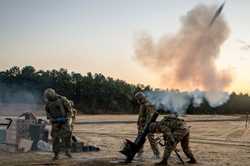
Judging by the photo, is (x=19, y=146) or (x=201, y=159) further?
(x=19, y=146)

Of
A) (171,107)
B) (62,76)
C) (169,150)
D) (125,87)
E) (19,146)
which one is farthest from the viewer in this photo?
(125,87)

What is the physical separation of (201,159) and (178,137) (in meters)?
1.93

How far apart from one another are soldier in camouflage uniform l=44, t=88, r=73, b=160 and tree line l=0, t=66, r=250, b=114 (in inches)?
1759

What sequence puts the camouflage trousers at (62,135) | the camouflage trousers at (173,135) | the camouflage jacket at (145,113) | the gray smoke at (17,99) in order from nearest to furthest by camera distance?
the camouflage trousers at (173,135)
the camouflage trousers at (62,135)
the camouflage jacket at (145,113)
the gray smoke at (17,99)

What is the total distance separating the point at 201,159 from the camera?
1608 centimetres

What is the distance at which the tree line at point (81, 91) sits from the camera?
62969mm

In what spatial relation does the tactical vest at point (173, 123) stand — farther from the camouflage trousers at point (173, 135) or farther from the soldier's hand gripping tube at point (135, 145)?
the soldier's hand gripping tube at point (135, 145)

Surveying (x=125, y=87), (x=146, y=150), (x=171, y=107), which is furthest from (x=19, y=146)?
(x=125, y=87)

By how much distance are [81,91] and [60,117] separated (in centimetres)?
5679

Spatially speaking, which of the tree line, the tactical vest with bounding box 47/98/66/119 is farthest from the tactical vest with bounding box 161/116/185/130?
the tree line

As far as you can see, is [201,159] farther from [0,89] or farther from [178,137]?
[0,89]

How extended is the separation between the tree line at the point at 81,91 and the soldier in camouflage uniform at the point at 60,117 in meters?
44.7

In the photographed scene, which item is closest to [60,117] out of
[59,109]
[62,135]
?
[59,109]

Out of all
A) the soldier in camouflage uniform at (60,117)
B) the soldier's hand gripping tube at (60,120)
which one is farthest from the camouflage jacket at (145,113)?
the soldier's hand gripping tube at (60,120)
